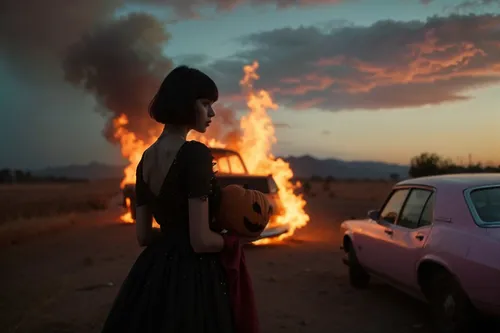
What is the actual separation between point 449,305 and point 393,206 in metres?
A: 2.02

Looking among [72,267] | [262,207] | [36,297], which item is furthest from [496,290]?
[72,267]

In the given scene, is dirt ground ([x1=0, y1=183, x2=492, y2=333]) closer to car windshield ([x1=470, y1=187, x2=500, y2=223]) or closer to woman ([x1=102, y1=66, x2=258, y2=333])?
car windshield ([x1=470, y1=187, x2=500, y2=223])

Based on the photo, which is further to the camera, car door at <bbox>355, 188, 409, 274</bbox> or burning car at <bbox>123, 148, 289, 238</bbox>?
burning car at <bbox>123, 148, 289, 238</bbox>

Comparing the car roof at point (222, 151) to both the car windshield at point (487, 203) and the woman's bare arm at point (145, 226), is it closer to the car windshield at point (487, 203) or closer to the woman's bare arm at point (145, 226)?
the car windshield at point (487, 203)

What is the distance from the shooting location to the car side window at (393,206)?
7.08 meters

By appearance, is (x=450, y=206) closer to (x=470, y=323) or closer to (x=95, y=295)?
(x=470, y=323)

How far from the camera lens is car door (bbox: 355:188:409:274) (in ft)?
23.1

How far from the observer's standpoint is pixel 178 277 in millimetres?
2520

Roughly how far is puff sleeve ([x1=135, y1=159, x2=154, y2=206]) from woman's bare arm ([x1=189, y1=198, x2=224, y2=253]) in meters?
0.31

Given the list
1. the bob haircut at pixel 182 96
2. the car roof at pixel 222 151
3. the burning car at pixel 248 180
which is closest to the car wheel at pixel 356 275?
the burning car at pixel 248 180

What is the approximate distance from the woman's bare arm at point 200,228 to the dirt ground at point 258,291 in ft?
13.1

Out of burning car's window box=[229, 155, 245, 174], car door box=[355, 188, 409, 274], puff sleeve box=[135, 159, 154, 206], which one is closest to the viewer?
puff sleeve box=[135, 159, 154, 206]

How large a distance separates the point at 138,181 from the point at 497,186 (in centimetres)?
427

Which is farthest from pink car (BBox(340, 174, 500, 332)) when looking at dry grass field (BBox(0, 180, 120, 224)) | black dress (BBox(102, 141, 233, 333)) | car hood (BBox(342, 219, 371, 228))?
dry grass field (BBox(0, 180, 120, 224))
